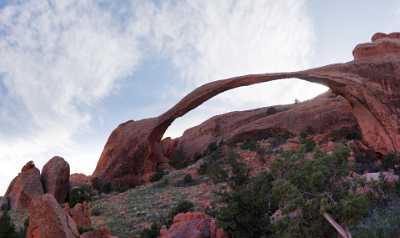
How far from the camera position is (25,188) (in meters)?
23.0

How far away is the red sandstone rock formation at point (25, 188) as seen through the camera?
74.7ft

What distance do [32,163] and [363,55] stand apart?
17.9 m

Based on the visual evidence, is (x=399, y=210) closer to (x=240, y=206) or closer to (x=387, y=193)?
(x=387, y=193)

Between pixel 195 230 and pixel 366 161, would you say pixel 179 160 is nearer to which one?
pixel 366 161

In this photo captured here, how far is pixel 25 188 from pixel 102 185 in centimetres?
532

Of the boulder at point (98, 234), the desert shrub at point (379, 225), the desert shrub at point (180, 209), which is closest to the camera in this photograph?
the desert shrub at point (379, 225)

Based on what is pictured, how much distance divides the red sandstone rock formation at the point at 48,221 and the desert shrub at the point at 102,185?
16.1 meters

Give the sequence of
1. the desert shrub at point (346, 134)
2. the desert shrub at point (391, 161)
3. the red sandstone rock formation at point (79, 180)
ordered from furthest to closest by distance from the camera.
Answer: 1. the red sandstone rock formation at point (79, 180)
2. the desert shrub at point (346, 134)
3. the desert shrub at point (391, 161)

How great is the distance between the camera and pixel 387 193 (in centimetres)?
1280

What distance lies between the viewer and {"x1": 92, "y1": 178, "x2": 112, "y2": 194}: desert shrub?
27.1 m

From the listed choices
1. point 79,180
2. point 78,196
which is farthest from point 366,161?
point 79,180

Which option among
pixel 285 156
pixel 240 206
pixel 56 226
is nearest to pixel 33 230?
pixel 56 226

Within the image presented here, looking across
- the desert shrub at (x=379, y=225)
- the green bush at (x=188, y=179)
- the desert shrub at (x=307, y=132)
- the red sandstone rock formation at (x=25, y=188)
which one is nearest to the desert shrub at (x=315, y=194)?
the desert shrub at (x=379, y=225)

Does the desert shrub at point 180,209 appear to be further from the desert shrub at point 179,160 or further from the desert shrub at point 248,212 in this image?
the desert shrub at point 179,160
